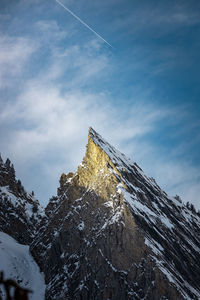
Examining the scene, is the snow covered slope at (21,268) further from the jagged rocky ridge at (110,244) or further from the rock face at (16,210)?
the rock face at (16,210)

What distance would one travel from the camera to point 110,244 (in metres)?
59.6

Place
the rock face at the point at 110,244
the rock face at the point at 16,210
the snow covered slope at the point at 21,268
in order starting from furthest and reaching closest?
the rock face at the point at 16,210 → the snow covered slope at the point at 21,268 → the rock face at the point at 110,244

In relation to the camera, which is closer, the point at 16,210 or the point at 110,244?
the point at 110,244

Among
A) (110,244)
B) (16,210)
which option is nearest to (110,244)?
(110,244)

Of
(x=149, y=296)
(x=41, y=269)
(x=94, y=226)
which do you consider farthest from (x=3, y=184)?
(x=149, y=296)

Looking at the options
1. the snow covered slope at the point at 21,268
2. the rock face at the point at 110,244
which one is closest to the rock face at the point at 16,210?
the snow covered slope at the point at 21,268

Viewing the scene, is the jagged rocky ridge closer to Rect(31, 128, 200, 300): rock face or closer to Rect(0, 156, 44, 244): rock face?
Rect(31, 128, 200, 300): rock face

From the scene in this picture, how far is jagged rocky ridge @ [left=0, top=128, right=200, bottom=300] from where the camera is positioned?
52.6 metres

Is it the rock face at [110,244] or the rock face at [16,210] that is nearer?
the rock face at [110,244]

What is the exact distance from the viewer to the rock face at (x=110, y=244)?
52541 mm

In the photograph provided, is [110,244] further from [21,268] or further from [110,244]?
[21,268]

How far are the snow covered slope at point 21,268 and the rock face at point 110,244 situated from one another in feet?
6.81

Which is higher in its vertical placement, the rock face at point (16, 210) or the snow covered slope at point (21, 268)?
the rock face at point (16, 210)

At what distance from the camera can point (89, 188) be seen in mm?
74250
